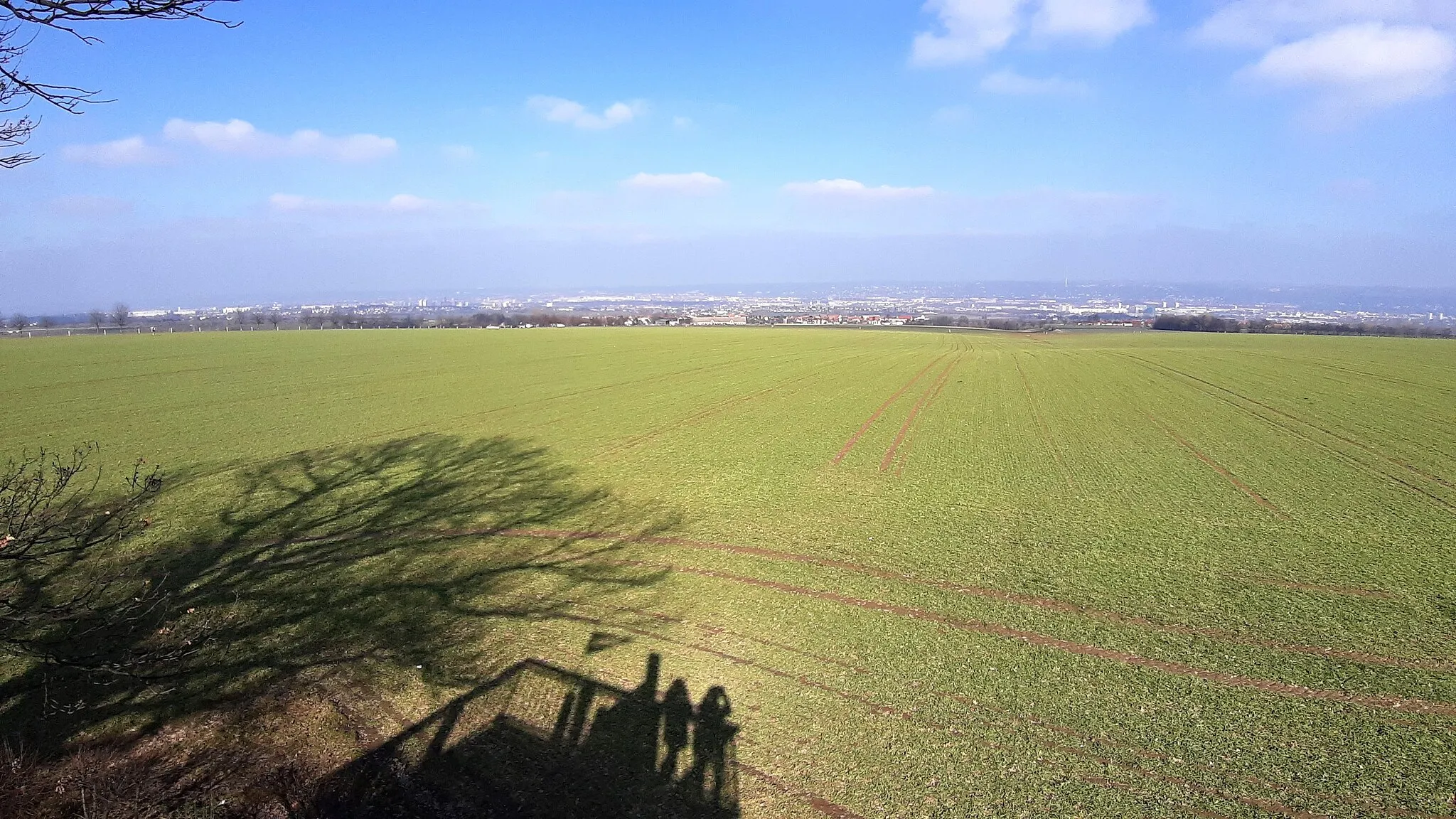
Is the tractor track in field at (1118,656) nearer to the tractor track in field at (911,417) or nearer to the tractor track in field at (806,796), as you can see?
the tractor track in field at (806,796)

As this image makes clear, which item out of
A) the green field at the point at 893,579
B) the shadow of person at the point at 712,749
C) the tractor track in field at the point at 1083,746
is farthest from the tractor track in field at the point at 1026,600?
the shadow of person at the point at 712,749

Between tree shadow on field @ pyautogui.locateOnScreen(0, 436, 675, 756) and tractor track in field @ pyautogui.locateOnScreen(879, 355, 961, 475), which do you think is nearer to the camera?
tree shadow on field @ pyautogui.locateOnScreen(0, 436, 675, 756)

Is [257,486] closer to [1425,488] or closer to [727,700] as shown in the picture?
[727,700]

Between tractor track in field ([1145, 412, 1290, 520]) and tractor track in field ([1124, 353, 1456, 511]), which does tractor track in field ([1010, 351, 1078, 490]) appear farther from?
tractor track in field ([1124, 353, 1456, 511])

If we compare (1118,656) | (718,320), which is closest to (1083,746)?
(1118,656)

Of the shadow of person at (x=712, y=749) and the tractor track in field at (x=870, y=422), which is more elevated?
the tractor track in field at (x=870, y=422)

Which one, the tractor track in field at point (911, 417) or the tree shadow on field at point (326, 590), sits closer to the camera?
the tree shadow on field at point (326, 590)

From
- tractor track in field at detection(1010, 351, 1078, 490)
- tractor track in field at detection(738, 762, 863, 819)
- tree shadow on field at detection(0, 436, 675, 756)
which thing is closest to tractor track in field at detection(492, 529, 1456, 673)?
tree shadow on field at detection(0, 436, 675, 756)

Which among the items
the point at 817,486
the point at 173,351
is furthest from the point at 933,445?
the point at 173,351
